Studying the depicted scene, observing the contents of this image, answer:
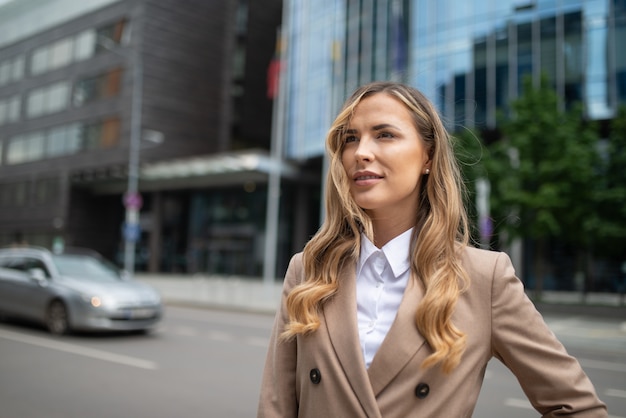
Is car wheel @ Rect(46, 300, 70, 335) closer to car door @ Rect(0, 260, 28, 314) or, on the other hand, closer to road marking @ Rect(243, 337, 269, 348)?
car door @ Rect(0, 260, 28, 314)

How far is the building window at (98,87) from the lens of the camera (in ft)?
124

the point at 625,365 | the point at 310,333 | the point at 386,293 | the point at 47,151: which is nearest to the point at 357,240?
the point at 386,293

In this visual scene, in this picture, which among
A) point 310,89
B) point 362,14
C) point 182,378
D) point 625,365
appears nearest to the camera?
point 182,378

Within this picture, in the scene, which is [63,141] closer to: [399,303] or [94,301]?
[94,301]

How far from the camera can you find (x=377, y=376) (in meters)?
1.45

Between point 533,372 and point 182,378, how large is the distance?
20.6 feet

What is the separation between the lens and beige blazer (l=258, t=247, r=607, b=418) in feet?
4.55

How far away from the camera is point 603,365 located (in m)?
8.88

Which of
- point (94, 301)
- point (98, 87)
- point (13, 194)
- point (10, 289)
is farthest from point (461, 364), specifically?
point (13, 194)

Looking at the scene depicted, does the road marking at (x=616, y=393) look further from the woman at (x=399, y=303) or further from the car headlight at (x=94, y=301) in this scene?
the car headlight at (x=94, y=301)

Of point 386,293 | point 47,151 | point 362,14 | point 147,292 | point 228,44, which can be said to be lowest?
point 147,292

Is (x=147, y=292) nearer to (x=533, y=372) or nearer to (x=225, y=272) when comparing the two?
(x=533, y=372)

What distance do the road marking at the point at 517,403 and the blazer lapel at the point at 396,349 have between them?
208 inches

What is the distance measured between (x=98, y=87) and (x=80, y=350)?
34.2 metres
